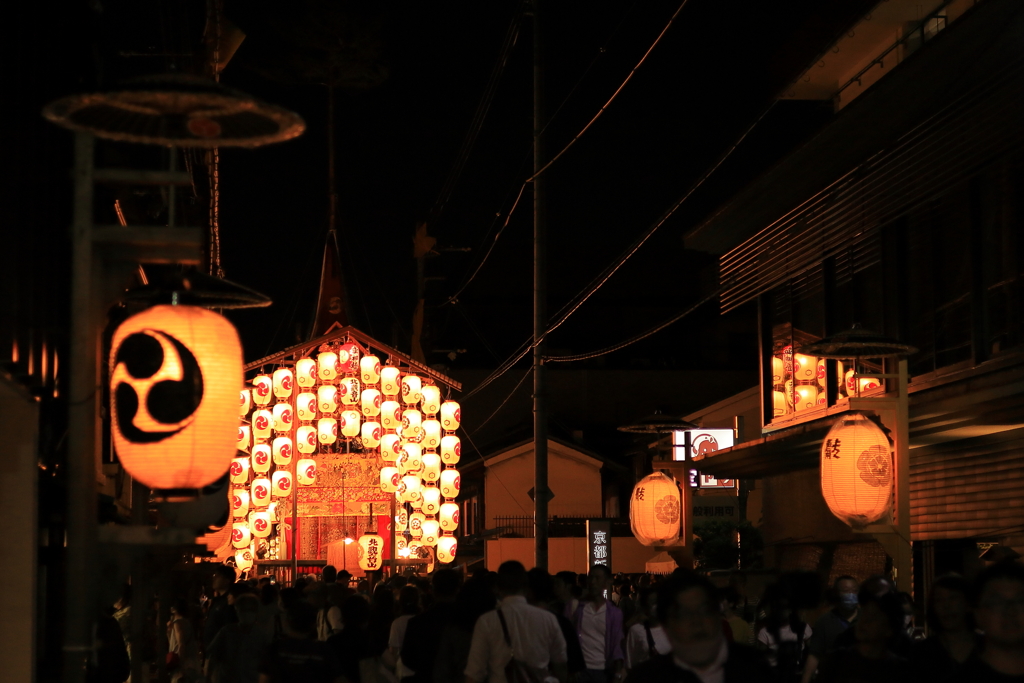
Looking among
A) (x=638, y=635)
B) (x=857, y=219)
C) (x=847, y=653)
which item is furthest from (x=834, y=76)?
(x=847, y=653)

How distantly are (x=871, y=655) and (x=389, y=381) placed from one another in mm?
26850

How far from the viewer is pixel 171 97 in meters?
5.96

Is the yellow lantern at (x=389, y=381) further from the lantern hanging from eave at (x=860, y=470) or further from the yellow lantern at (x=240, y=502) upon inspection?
the lantern hanging from eave at (x=860, y=470)

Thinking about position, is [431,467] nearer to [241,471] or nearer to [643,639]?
[241,471]

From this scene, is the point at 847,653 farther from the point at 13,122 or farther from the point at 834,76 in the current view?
the point at 834,76

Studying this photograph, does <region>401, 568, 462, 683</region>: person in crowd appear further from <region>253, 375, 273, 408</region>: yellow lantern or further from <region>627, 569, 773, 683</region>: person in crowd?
<region>253, 375, 273, 408</region>: yellow lantern

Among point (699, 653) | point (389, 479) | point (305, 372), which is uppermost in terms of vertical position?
point (305, 372)

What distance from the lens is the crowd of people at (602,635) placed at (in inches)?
198

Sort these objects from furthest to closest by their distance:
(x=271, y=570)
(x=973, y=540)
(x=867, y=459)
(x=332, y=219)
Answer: (x=332, y=219) → (x=271, y=570) → (x=973, y=540) → (x=867, y=459)

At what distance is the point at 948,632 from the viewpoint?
21.5 ft

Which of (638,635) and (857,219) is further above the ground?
(857,219)

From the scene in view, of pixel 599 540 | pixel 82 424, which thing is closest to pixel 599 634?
pixel 82 424

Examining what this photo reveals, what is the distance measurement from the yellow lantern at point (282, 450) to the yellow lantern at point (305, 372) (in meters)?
1.48

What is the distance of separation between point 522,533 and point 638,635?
3218 cm
